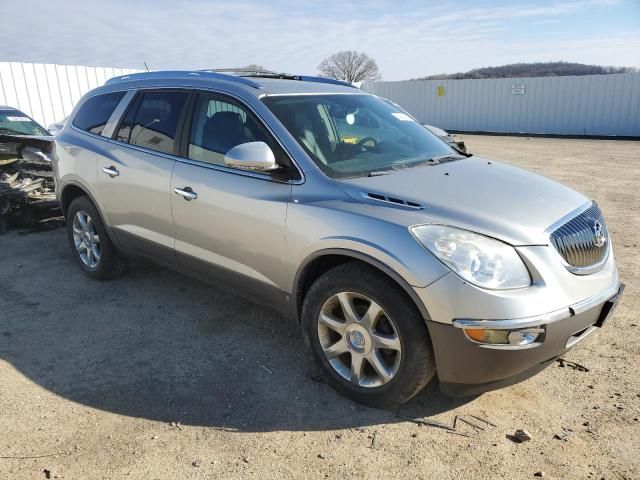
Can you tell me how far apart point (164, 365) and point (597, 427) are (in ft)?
8.75

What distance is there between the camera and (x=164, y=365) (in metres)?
3.55

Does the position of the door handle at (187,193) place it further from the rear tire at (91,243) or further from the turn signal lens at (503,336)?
the turn signal lens at (503,336)

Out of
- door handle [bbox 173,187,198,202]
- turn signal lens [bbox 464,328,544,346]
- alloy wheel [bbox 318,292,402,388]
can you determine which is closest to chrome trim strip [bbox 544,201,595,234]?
turn signal lens [bbox 464,328,544,346]

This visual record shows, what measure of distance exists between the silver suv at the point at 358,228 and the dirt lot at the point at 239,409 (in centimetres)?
30

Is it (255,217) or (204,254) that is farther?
(204,254)

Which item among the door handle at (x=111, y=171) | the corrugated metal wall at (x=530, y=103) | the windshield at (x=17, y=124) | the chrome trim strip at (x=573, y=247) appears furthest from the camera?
the corrugated metal wall at (x=530, y=103)

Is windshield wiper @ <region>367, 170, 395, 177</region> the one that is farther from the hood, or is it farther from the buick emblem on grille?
the buick emblem on grille

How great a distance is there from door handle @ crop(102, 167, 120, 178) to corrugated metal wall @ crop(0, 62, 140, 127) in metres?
13.1

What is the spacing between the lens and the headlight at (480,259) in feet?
8.34

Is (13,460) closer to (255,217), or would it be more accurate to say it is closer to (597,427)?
(255,217)

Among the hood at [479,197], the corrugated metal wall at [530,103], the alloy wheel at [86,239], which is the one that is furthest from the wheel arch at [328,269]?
the corrugated metal wall at [530,103]

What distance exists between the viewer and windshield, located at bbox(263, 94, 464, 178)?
→ 336 cm

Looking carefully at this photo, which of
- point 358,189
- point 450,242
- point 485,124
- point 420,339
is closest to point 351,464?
point 420,339

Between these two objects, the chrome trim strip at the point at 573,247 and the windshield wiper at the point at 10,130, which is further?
the windshield wiper at the point at 10,130
